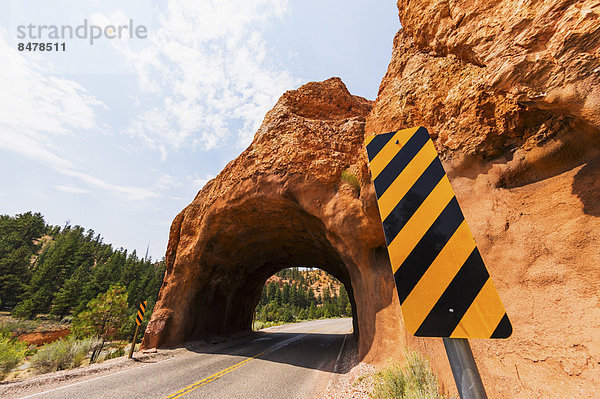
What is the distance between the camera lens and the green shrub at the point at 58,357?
28.1ft

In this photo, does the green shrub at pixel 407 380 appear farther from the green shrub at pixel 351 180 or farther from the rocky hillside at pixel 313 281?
the rocky hillside at pixel 313 281

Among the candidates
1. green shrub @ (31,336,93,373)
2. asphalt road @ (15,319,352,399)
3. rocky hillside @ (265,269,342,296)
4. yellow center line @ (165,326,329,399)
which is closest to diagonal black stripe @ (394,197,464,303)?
asphalt road @ (15,319,352,399)

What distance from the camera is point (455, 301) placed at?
1.18 m

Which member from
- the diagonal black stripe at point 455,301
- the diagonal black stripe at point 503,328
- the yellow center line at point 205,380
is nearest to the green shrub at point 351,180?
the yellow center line at point 205,380

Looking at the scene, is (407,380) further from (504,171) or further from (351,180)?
(351,180)

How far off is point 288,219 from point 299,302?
69.7m

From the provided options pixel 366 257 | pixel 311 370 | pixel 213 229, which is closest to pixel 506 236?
pixel 366 257

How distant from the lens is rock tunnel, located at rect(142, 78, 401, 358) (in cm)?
823

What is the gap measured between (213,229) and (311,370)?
321 inches

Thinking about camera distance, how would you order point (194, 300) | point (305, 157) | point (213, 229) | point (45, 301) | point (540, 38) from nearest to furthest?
point (540, 38)
point (305, 157)
point (213, 229)
point (194, 300)
point (45, 301)

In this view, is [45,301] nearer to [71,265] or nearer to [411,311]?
[71,265]

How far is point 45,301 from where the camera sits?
4369 cm

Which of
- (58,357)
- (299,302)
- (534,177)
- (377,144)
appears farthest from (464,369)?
(299,302)

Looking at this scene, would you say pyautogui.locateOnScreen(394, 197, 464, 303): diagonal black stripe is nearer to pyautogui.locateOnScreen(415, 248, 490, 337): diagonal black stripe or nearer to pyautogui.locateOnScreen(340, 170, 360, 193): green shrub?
pyautogui.locateOnScreen(415, 248, 490, 337): diagonal black stripe
